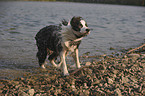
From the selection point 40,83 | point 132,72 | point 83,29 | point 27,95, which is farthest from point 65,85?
point 132,72

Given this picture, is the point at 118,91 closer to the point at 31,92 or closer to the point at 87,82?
the point at 87,82

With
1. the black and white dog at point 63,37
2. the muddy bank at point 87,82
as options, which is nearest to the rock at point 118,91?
the muddy bank at point 87,82

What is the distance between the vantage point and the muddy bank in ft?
15.1

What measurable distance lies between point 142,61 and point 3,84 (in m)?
4.88

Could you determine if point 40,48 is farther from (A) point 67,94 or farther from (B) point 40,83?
(A) point 67,94

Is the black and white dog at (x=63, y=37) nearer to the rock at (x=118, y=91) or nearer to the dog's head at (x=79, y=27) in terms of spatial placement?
the dog's head at (x=79, y=27)

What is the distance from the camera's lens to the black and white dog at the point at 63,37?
196 inches

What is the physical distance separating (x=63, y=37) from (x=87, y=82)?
152cm

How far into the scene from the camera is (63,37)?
5332mm

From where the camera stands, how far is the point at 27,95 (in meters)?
4.41

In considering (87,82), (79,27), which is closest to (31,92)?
(87,82)

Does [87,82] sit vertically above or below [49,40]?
below

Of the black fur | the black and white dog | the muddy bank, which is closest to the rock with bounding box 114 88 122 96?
Result: the muddy bank

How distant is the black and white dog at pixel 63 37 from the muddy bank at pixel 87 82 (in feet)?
1.83
